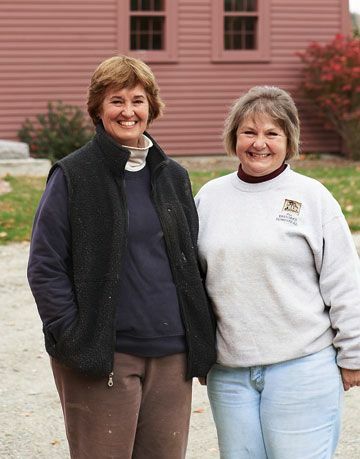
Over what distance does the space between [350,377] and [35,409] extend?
2552mm

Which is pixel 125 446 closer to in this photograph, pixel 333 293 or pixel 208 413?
pixel 333 293

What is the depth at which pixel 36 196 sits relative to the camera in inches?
470

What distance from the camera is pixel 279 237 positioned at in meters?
3.20

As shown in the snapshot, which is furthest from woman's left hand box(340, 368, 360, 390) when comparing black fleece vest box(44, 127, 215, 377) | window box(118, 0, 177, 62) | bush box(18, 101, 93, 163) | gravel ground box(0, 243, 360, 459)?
window box(118, 0, 177, 62)

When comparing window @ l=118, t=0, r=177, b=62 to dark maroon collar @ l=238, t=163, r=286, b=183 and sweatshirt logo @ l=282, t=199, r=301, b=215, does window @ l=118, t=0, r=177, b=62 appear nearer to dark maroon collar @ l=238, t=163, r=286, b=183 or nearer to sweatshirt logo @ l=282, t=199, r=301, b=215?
dark maroon collar @ l=238, t=163, r=286, b=183

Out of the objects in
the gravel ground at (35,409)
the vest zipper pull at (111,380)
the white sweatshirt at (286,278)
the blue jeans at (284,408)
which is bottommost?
the gravel ground at (35,409)

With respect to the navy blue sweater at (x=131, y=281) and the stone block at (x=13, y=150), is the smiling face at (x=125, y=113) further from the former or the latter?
the stone block at (x=13, y=150)

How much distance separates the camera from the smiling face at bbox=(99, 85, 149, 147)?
125 inches

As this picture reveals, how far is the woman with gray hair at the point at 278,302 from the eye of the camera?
10.5ft

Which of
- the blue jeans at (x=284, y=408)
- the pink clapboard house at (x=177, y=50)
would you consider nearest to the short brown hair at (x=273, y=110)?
the blue jeans at (x=284, y=408)

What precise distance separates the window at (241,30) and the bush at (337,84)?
86 centimetres

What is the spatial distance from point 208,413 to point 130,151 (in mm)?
2450

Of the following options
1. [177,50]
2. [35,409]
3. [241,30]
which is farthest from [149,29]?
[35,409]

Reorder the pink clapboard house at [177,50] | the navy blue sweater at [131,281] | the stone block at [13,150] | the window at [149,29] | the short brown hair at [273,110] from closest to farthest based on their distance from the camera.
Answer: the navy blue sweater at [131,281]
the short brown hair at [273,110]
the stone block at [13,150]
the pink clapboard house at [177,50]
the window at [149,29]
